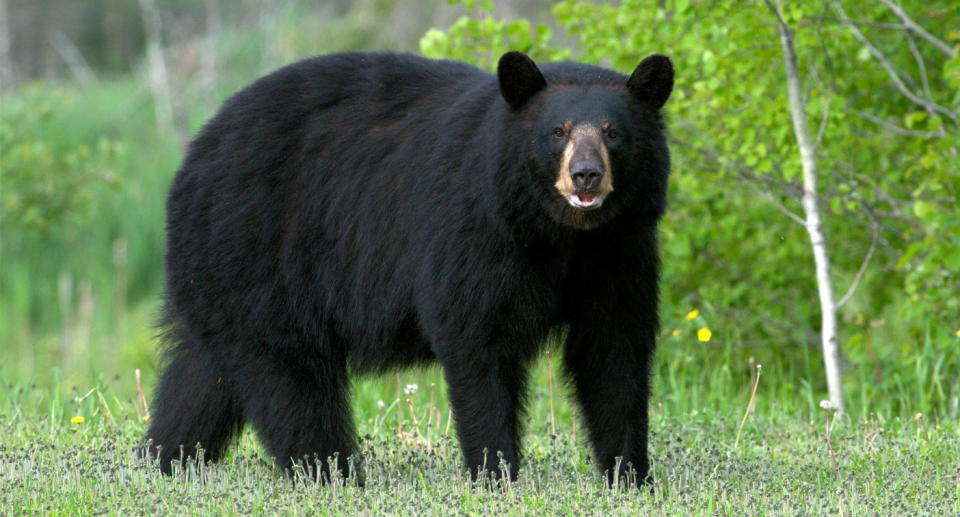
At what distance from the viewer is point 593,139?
4.03 metres

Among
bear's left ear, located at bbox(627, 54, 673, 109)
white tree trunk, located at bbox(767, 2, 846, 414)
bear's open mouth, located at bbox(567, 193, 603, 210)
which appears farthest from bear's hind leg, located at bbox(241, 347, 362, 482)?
white tree trunk, located at bbox(767, 2, 846, 414)

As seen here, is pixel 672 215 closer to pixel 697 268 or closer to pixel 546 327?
pixel 697 268

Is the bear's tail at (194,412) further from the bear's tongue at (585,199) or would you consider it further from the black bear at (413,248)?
the bear's tongue at (585,199)

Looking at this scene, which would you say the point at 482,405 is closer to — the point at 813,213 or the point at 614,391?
the point at 614,391

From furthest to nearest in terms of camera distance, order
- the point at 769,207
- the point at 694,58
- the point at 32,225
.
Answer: the point at 32,225, the point at 769,207, the point at 694,58

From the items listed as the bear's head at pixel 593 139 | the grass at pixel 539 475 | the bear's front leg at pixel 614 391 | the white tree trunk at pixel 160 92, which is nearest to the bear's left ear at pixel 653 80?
the bear's head at pixel 593 139

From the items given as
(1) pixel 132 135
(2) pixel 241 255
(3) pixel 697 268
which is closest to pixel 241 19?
(1) pixel 132 135

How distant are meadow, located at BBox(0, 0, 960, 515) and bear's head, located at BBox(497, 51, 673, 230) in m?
0.94

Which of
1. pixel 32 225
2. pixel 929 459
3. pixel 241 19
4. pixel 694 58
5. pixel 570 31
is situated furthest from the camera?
pixel 241 19

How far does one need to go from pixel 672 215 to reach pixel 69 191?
546 cm

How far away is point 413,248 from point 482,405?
24.2 inches

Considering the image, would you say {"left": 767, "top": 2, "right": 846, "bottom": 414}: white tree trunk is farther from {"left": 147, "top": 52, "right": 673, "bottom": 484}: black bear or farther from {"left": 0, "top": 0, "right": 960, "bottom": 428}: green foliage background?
{"left": 147, "top": 52, "right": 673, "bottom": 484}: black bear

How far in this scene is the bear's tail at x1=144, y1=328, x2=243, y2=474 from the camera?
509 cm

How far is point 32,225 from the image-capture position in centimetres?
1025
